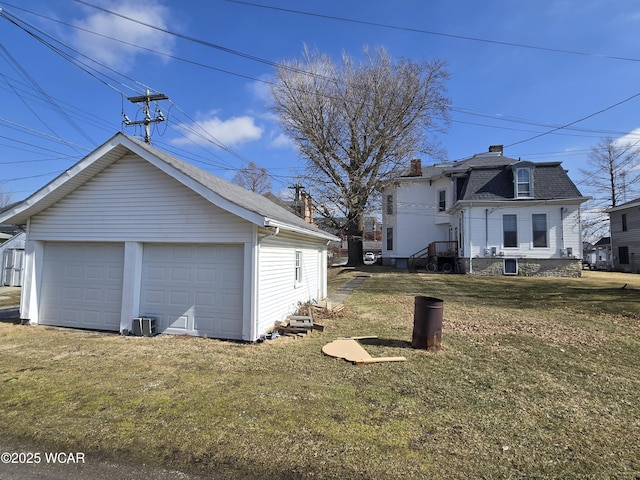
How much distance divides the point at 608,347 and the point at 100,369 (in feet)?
30.9

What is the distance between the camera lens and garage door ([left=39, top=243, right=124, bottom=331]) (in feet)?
25.7

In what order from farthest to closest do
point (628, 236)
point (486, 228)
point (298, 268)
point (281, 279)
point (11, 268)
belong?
point (628, 236) < point (486, 228) < point (11, 268) < point (298, 268) < point (281, 279)

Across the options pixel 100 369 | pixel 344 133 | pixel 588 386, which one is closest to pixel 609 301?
pixel 588 386

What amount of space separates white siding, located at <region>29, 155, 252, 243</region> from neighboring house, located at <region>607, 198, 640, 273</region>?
3360 cm

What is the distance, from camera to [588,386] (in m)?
4.73

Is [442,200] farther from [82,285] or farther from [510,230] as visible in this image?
[82,285]

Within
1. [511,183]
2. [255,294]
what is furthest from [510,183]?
[255,294]

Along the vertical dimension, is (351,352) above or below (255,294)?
below

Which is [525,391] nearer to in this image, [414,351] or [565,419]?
[565,419]

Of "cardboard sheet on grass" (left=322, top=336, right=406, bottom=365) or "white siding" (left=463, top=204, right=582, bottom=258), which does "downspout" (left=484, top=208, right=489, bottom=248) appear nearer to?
"white siding" (left=463, top=204, right=582, bottom=258)

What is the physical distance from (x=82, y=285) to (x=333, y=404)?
286 inches

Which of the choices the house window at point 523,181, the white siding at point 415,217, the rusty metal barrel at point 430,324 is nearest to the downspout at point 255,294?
the rusty metal barrel at point 430,324

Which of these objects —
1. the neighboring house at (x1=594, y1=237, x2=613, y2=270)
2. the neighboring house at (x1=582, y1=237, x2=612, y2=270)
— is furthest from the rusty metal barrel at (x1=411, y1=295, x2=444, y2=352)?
the neighboring house at (x1=594, y1=237, x2=613, y2=270)

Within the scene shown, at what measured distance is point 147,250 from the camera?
7.70 meters
